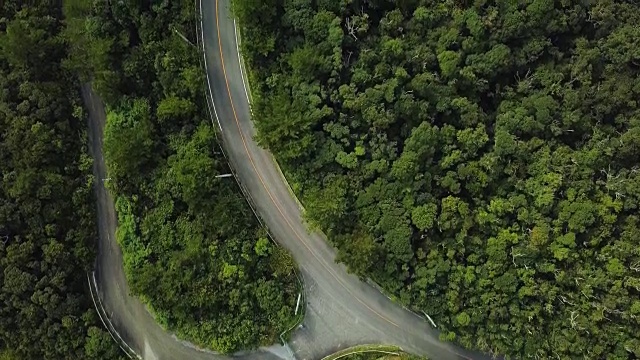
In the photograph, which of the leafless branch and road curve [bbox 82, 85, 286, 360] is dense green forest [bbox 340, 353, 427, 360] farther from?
the leafless branch

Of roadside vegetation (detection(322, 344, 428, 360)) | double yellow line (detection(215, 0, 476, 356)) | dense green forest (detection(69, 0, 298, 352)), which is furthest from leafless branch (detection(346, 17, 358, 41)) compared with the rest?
roadside vegetation (detection(322, 344, 428, 360))

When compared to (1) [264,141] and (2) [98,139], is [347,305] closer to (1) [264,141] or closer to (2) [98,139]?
(1) [264,141]

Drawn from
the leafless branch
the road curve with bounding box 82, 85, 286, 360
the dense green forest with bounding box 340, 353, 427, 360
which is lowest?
the dense green forest with bounding box 340, 353, 427, 360

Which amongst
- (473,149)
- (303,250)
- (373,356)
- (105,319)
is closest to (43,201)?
(105,319)

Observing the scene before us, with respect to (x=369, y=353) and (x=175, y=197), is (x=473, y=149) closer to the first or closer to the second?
(x=369, y=353)

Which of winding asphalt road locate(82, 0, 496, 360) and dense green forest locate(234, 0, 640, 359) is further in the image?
winding asphalt road locate(82, 0, 496, 360)
